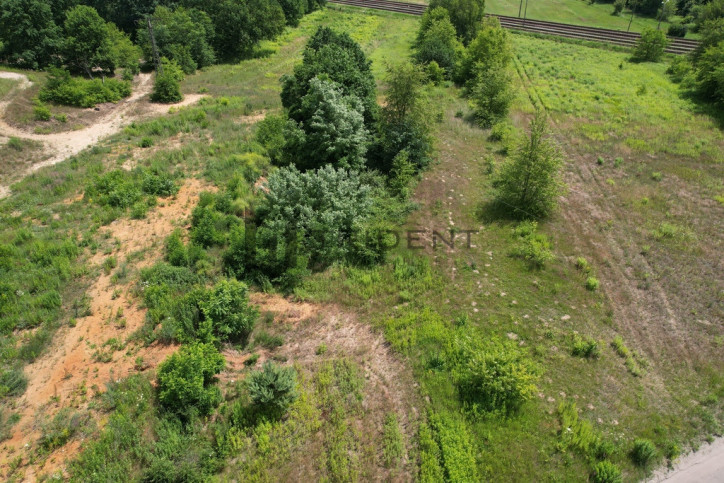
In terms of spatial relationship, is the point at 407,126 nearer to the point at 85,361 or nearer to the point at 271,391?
the point at 271,391

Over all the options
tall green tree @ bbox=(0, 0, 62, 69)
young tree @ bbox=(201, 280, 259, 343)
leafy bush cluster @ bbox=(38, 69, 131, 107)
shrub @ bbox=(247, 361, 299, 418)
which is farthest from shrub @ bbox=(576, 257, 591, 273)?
tall green tree @ bbox=(0, 0, 62, 69)

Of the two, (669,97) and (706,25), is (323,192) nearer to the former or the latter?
(669,97)

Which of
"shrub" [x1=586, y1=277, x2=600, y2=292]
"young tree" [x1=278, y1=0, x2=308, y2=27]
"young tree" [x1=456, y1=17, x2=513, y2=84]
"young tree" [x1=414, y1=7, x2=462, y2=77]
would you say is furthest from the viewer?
"young tree" [x1=278, y1=0, x2=308, y2=27]

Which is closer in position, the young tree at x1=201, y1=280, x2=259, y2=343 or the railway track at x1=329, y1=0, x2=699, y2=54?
the young tree at x1=201, y1=280, x2=259, y2=343

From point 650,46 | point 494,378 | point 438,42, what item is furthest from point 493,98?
point 650,46

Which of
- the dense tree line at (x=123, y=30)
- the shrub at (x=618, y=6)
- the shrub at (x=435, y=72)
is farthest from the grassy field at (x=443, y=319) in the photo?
the shrub at (x=618, y=6)

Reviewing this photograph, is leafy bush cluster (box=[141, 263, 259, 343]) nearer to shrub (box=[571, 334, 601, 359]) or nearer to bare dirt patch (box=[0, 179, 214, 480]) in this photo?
bare dirt patch (box=[0, 179, 214, 480])

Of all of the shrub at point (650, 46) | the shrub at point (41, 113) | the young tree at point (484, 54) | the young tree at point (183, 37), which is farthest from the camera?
the shrub at point (650, 46)

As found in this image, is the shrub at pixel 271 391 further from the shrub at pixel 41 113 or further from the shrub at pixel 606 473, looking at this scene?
the shrub at pixel 41 113

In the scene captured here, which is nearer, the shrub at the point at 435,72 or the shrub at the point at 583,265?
A: the shrub at the point at 583,265
